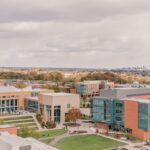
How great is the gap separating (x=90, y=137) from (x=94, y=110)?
1120 centimetres

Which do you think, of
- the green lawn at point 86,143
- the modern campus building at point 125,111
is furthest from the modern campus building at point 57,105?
the green lawn at point 86,143

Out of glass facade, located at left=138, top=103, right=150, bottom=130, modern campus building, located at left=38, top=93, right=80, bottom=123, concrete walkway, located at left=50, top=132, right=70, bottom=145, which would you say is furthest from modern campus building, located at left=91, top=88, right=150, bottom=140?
concrete walkway, located at left=50, top=132, right=70, bottom=145

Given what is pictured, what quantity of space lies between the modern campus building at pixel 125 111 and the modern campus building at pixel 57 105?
8161 mm

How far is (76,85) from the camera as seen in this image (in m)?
133

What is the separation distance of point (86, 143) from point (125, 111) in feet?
41.3

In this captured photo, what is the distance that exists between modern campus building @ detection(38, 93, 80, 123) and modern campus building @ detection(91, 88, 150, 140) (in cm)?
816

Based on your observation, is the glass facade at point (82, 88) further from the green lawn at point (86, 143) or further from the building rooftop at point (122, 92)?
the green lawn at point (86, 143)

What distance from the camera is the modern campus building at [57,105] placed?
80.1 metres

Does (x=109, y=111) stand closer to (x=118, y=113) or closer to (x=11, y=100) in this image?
(x=118, y=113)

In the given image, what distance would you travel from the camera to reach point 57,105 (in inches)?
3167

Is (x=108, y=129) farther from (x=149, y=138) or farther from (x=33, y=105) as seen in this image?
(x=33, y=105)

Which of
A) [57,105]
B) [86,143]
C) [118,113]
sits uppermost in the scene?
[57,105]

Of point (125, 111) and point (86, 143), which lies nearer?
point (86, 143)

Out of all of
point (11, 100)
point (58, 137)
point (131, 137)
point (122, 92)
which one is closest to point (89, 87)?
point (11, 100)
